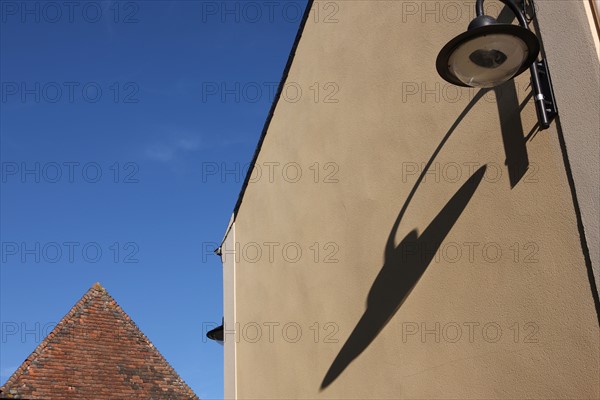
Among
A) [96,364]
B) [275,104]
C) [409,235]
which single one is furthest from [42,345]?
[409,235]

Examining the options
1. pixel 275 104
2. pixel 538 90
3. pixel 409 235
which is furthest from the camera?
pixel 275 104

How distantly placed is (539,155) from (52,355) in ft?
43.0

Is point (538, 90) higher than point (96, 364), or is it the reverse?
point (96, 364)

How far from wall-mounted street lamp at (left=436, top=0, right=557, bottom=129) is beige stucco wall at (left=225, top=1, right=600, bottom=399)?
2.31ft

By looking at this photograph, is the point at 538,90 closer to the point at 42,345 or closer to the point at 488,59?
the point at 488,59

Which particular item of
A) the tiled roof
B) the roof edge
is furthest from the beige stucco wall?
the tiled roof

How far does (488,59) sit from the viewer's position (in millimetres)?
4742

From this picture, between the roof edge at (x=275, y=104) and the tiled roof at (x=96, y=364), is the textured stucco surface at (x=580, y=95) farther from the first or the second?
the tiled roof at (x=96, y=364)

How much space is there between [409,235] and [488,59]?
264 cm

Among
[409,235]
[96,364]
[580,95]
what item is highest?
[96,364]

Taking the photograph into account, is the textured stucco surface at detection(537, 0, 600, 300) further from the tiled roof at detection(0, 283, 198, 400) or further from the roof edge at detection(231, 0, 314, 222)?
the tiled roof at detection(0, 283, 198, 400)

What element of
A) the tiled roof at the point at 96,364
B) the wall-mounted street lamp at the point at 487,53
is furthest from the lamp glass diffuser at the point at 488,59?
the tiled roof at the point at 96,364

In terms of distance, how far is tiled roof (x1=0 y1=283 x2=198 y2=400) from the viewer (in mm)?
14461

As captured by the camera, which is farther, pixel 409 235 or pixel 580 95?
pixel 409 235
